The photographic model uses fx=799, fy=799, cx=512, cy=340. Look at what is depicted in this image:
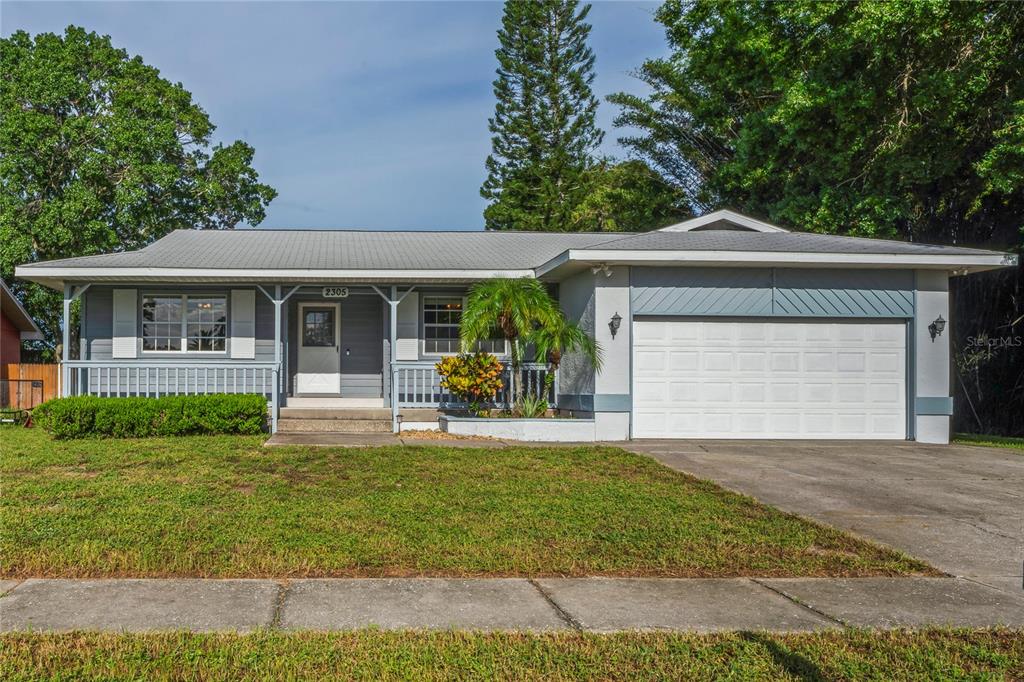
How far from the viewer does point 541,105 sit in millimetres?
31500

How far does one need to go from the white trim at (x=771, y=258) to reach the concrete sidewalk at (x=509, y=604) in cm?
725

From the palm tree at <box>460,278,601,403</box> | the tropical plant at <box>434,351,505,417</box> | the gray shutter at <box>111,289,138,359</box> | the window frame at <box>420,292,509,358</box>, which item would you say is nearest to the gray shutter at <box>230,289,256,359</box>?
the gray shutter at <box>111,289,138,359</box>

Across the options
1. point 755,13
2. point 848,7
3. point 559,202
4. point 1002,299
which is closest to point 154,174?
point 559,202

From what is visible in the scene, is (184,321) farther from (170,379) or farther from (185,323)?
(170,379)

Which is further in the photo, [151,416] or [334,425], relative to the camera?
[334,425]

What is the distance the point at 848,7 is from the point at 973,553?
39.3ft

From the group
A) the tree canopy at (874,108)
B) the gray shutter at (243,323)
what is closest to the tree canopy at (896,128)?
the tree canopy at (874,108)

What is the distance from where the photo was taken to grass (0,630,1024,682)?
11.0ft

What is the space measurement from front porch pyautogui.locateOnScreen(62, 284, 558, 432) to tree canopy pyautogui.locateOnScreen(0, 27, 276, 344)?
1024 centimetres

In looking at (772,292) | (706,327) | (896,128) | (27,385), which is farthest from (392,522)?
(27,385)

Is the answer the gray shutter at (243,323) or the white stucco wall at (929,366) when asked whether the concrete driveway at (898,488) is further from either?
the gray shutter at (243,323)

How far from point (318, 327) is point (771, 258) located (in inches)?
338

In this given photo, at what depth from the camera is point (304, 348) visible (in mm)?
15492

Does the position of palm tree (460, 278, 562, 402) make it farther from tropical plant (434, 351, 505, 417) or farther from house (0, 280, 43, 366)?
house (0, 280, 43, 366)
